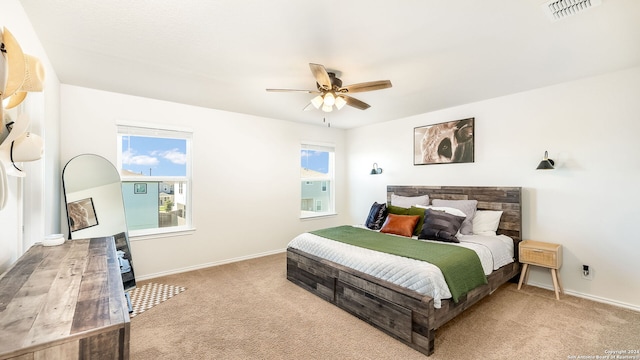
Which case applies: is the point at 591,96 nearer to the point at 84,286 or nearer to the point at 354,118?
the point at 354,118

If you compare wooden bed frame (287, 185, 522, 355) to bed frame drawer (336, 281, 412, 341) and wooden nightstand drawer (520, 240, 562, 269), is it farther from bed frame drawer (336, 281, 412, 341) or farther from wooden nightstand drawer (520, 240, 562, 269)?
wooden nightstand drawer (520, 240, 562, 269)

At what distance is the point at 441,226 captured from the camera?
10.7 feet

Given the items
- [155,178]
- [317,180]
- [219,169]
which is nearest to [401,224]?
[317,180]

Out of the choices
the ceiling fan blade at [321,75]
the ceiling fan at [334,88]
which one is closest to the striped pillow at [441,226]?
the ceiling fan at [334,88]

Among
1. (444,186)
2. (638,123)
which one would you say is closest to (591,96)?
(638,123)

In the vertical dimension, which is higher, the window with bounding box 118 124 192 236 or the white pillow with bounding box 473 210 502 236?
the window with bounding box 118 124 192 236

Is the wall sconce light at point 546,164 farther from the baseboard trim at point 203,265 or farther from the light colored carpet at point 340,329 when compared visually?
the baseboard trim at point 203,265

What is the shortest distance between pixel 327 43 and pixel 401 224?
2405 millimetres

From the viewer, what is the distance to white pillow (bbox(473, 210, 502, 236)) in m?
3.53

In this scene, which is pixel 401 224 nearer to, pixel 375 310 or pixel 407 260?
pixel 407 260

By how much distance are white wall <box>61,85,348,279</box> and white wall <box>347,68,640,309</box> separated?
289 cm

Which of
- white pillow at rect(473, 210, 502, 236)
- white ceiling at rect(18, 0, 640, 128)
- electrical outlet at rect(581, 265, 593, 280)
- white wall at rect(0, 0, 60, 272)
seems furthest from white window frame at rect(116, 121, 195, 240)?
electrical outlet at rect(581, 265, 593, 280)

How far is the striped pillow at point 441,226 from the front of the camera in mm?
3193

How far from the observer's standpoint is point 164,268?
3752 mm
